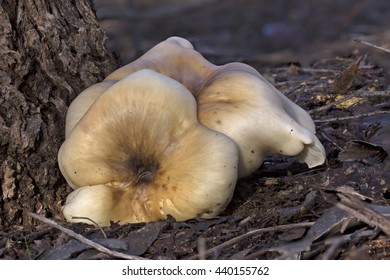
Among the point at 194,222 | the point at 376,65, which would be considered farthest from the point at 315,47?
the point at 194,222

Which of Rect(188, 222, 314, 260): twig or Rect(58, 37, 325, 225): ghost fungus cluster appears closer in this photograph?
Rect(188, 222, 314, 260): twig

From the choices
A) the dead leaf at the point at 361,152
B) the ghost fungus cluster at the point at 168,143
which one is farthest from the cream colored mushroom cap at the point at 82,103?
the dead leaf at the point at 361,152

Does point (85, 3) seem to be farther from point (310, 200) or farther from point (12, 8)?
point (310, 200)

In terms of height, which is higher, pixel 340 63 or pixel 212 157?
pixel 212 157

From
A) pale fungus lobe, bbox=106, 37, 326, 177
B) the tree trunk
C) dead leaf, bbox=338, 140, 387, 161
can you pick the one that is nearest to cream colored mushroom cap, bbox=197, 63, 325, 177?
pale fungus lobe, bbox=106, 37, 326, 177

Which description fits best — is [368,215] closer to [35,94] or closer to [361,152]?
[361,152]

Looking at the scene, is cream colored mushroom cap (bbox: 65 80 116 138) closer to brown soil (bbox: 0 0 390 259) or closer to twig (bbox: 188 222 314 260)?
brown soil (bbox: 0 0 390 259)
